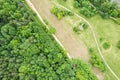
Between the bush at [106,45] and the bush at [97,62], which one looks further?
the bush at [106,45]

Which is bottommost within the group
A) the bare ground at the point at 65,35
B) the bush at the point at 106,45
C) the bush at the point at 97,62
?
the bush at the point at 97,62

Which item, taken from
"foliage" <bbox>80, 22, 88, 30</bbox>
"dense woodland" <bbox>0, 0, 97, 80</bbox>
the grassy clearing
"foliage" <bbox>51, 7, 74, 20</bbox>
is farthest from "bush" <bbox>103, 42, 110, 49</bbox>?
"foliage" <bbox>51, 7, 74, 20</bbox>

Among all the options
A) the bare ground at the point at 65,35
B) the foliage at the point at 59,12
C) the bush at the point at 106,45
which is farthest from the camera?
the foliage at the point at 59,12

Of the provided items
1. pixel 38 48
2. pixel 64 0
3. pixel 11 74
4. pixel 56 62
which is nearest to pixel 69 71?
pixel 56 62

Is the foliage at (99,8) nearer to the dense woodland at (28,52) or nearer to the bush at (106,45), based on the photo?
the bush at (106,45)

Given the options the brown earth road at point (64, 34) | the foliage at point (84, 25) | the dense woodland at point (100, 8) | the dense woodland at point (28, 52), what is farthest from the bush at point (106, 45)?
the dense woodland at point (28, 52)

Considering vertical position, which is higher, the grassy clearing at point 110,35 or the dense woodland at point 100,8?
the dense woodland at point 100,8

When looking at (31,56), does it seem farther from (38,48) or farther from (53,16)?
(53,16)
